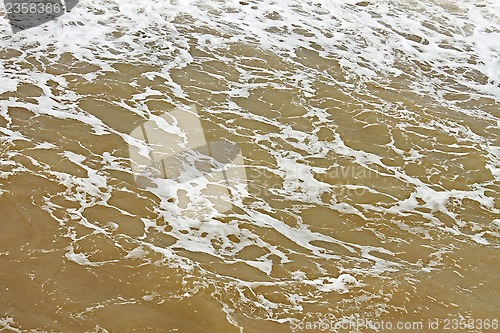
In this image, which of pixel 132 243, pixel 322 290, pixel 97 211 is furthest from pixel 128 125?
pixel 322 290

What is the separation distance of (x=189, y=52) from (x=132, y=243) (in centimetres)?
407

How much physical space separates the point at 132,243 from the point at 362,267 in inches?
77.1

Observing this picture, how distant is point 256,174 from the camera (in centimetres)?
588

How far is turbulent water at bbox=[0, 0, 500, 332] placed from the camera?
437cm

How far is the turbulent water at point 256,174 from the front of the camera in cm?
437

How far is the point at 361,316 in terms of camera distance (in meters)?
4.28

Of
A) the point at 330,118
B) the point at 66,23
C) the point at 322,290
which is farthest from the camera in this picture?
the point at 66,23

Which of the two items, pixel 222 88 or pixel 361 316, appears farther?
pixel 222 88

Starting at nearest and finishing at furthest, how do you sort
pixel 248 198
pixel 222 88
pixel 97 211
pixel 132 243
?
pixel 132 243 < pixel 97 211 < pixel 248 198 < pixel 222 88

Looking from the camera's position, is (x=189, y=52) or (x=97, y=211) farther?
(x=189, y=52)

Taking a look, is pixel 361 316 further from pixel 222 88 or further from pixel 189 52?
pixel 189 52

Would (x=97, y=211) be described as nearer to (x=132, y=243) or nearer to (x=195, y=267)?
(x=132, y=243)

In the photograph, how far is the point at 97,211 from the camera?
16.9 feet

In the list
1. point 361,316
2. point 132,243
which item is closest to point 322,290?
point 361,316
